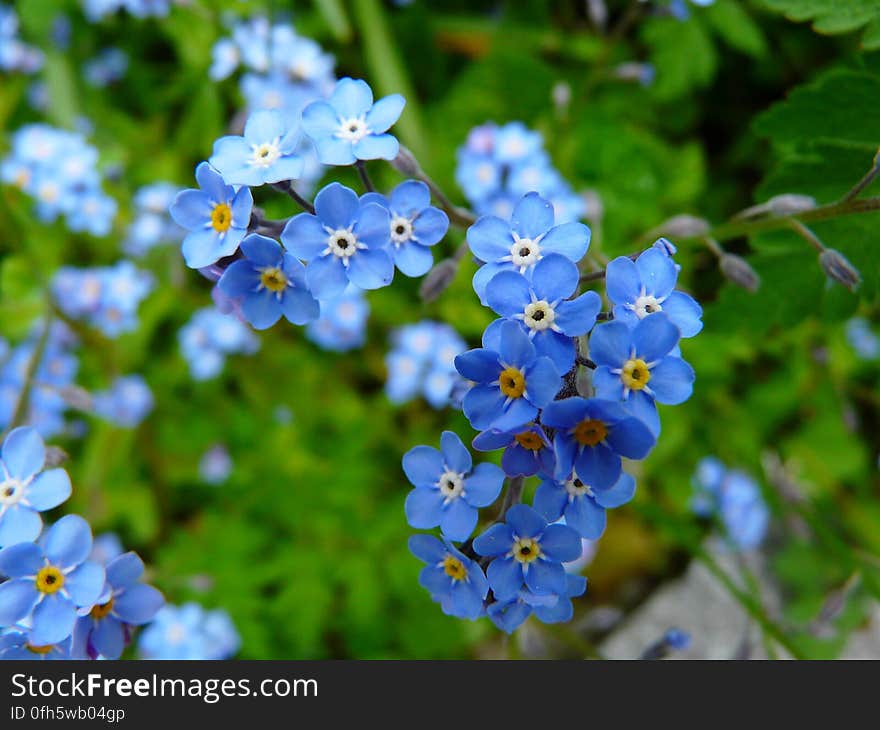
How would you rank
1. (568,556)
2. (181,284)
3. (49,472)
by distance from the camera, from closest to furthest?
(568,556) → (49,472) → (181,284)

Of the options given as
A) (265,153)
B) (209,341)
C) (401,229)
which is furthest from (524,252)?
(209,341)

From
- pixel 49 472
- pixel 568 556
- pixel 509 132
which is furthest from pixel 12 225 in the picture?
pixel 568 556

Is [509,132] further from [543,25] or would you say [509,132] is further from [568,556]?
[568,556]

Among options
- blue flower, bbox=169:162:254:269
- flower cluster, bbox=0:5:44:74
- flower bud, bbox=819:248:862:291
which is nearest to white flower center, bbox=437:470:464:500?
blue flower, bbox=169:162:254:269

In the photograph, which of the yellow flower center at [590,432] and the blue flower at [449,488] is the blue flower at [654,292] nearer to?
the yellow flower center at [590,432]

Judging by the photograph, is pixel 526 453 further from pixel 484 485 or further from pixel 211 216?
pixel 211 216

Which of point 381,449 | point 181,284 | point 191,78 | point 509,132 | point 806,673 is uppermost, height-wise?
point 191,78

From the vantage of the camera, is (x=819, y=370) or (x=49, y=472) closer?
(x=49, y=472)

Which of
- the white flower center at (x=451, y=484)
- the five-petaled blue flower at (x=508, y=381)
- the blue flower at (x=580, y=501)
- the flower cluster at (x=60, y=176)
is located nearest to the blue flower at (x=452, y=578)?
the white flower center at (x=451, y=484)
